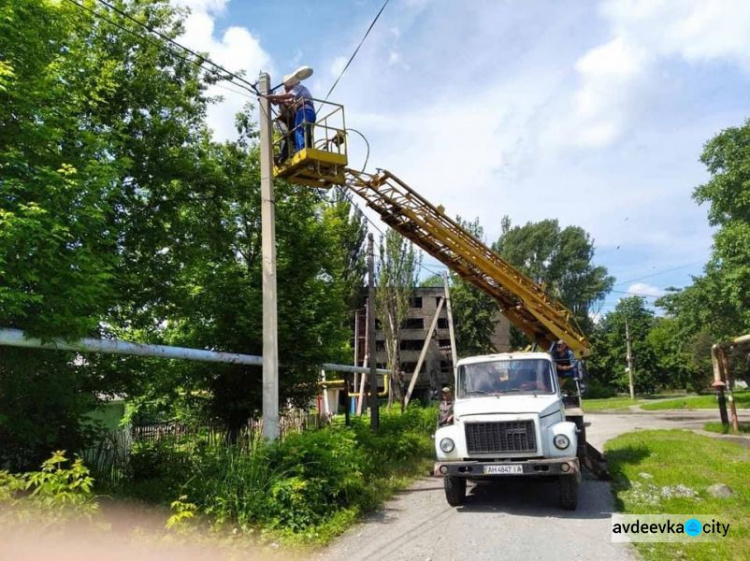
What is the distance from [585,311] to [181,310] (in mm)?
51658

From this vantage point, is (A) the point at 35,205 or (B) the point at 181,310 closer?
(A) the point at 35,205

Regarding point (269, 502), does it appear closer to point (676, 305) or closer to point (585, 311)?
point (676, 305)

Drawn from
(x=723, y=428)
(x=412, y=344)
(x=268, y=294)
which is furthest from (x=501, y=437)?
(x=412, y=344)

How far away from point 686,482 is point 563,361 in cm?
334

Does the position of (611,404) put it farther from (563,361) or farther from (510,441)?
(510,441)

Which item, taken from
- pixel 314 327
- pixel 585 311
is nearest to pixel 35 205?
pixel 314 327

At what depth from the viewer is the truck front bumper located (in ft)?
24.7

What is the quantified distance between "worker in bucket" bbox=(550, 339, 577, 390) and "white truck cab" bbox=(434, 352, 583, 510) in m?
1.93

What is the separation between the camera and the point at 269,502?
6871 millimetres

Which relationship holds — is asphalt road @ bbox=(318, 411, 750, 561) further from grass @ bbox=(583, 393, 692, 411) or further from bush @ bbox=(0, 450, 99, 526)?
grass @ bbox=(583, 393, 692, 411)

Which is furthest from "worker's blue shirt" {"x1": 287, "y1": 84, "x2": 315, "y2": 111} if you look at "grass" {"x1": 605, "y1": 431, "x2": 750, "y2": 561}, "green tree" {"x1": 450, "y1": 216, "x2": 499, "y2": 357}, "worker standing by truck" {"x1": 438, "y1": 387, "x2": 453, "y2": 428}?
"green tree" {"x1": 450, "y1": 216, "x2": 499, "y2": 357}

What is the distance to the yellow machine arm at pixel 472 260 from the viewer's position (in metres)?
11.1

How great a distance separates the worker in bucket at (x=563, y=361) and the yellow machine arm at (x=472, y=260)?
0.29 m

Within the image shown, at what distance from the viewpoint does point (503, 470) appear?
25.5 feet
